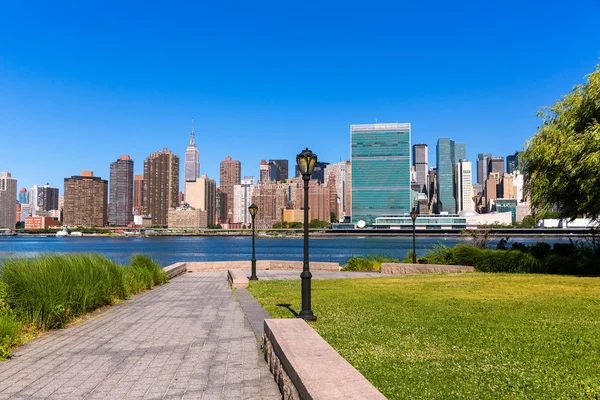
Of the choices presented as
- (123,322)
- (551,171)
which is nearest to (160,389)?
(123,322)

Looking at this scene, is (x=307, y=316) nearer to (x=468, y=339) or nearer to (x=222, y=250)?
(x=468, y=339)

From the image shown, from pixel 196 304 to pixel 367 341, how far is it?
831cm

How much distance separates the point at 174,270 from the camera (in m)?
27.4

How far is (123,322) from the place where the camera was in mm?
11805

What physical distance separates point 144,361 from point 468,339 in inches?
203

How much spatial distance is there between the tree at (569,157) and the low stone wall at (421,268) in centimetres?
490

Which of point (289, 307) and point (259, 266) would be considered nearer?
point (289, 307)

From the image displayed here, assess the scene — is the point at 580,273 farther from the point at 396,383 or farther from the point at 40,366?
the point at 40,366

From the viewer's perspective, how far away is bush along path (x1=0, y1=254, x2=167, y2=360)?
9.72 meters

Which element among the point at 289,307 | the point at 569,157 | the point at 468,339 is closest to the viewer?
the point at 468,339

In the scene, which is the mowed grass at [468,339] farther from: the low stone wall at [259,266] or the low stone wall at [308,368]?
the low stone wall at [259,266]

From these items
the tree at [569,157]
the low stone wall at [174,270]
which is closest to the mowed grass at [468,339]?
the tree at [569,157]

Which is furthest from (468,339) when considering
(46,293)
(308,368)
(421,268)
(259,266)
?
(259,266)

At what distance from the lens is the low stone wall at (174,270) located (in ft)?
85.4
